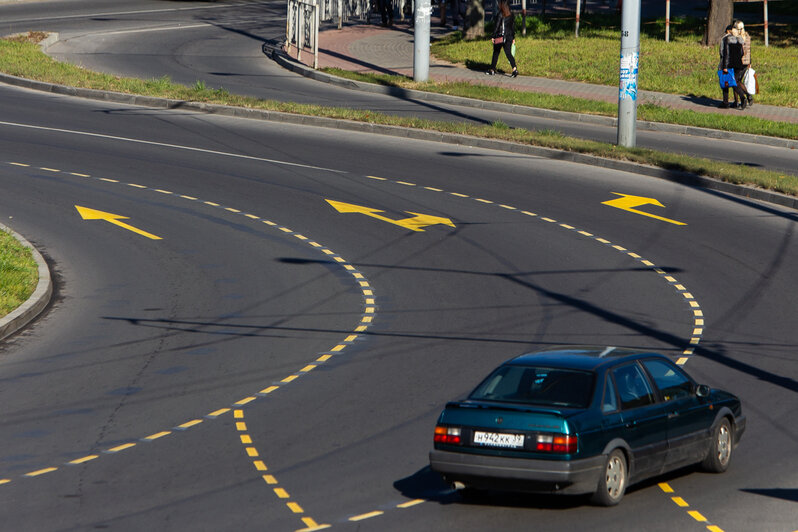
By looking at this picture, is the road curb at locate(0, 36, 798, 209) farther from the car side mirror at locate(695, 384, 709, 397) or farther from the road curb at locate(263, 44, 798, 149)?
the car side mirror at locate(695, 384, 709, 397)

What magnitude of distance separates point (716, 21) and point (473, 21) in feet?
26.1

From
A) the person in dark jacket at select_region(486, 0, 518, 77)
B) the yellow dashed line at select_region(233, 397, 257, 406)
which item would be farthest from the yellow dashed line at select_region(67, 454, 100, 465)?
the person in dark jacket at select_region(486, 0, 518, 77)

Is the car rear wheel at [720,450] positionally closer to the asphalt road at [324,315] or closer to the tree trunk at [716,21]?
the asphalt road at [324,315]

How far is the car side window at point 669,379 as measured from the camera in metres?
10.4

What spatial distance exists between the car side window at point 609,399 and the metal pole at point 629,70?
641 inches

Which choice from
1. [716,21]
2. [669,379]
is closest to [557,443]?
[669,379]

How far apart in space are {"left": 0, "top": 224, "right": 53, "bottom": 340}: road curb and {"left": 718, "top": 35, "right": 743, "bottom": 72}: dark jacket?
18.0 metres

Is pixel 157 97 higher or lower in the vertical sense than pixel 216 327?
higher

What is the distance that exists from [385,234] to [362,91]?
13621mm

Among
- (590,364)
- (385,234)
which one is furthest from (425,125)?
(590,364)

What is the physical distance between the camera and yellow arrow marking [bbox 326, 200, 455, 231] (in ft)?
67.2

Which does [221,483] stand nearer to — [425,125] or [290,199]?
[290,199]

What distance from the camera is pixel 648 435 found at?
9844mm

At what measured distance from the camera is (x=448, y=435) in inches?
374
